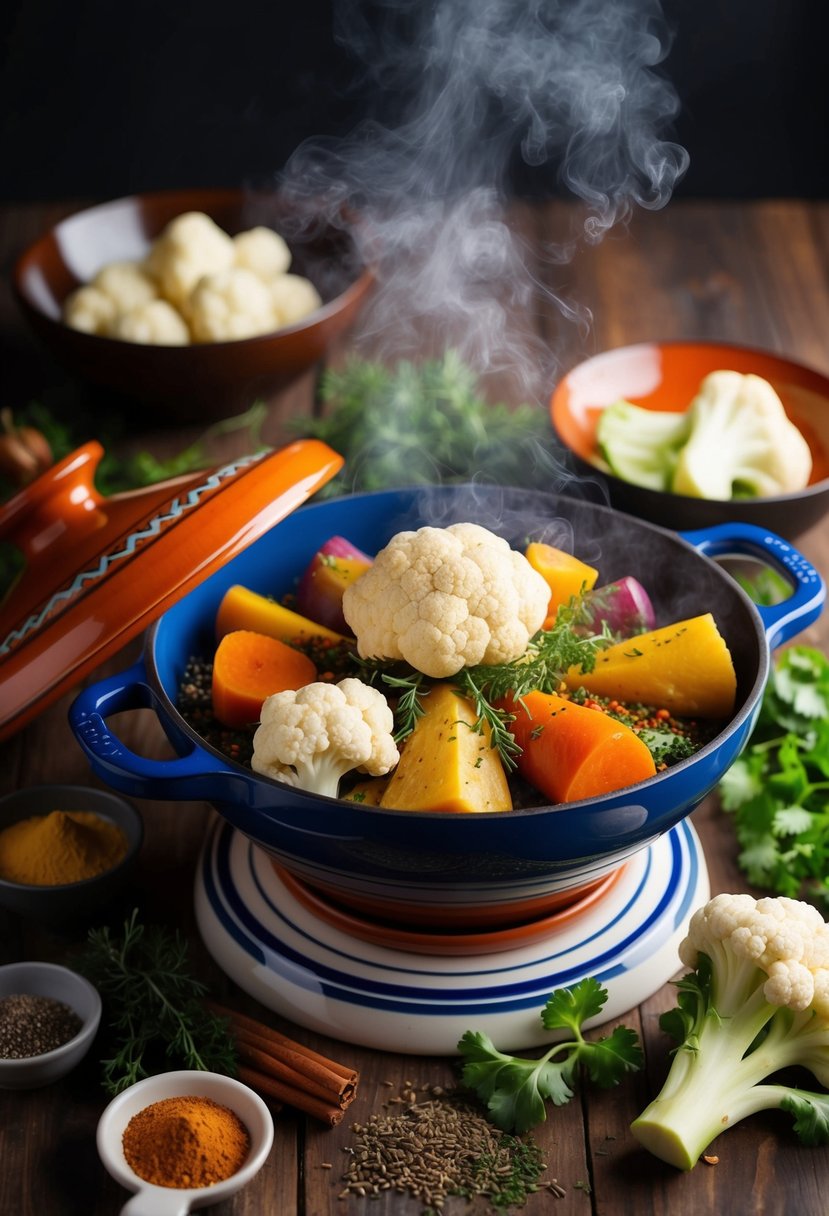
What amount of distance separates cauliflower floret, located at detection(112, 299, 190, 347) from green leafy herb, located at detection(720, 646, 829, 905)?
1471 mm

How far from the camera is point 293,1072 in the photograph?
1.58 m

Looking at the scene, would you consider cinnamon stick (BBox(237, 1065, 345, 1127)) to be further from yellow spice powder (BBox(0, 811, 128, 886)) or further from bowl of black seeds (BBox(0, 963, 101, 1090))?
yellow spice powder (BBox(0, 811, 128, 886))

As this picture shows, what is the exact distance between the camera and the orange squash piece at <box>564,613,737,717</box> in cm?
176

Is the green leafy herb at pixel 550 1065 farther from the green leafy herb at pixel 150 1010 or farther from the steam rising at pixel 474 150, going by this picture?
the steam rising at pixel 474 150

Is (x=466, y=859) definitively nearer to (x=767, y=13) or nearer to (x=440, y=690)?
(x=440, y=690)

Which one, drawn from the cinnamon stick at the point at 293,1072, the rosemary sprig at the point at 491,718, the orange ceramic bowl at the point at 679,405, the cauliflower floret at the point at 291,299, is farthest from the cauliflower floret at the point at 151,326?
the cinnamon stick at the point at 293,1072

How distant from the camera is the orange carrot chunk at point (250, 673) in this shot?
69.1 inches

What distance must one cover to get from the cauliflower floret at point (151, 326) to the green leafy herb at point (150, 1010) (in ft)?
4.90

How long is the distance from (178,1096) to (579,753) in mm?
618

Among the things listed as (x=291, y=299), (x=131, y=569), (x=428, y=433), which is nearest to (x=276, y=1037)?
(x=131, y=569)

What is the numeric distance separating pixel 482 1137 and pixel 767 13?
11.5 feet

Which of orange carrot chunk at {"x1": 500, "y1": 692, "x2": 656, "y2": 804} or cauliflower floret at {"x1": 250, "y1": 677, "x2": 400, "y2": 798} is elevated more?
cauliflower floret at {"x1": 250, "y1": 677, "x2": 400, "y2": 798}

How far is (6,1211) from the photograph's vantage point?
1464 millimetres

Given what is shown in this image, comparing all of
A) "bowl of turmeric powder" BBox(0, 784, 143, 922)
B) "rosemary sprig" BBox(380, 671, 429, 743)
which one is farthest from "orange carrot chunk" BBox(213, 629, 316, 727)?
"bowl of turmeric powder" BBox(0, 784, 143, 922)
